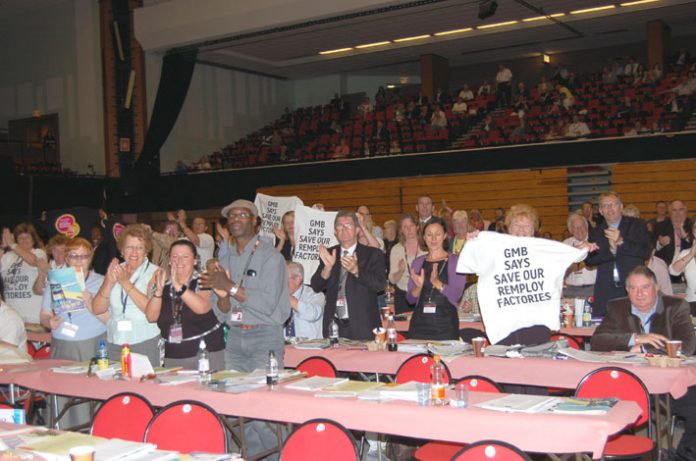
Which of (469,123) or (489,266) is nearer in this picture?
(489,266)

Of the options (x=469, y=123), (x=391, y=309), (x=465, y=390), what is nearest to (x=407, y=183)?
(x=469, y=123)

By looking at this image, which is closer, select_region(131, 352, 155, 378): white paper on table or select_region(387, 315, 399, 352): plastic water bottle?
select_region(131, 352, 155, 378): white paper on table

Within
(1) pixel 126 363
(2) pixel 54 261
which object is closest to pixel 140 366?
(1) pixel 126 363

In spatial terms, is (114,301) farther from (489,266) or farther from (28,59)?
(28,59)

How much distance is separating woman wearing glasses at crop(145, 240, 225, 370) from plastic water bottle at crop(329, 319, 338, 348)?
997mm

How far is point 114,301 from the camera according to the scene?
540 centimetres

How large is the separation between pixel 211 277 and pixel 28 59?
20933mm

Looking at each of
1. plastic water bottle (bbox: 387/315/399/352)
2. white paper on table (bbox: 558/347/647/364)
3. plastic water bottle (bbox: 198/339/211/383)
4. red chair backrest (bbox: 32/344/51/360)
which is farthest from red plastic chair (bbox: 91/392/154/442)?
red chair backrest (bbox: 32/344/51/360)

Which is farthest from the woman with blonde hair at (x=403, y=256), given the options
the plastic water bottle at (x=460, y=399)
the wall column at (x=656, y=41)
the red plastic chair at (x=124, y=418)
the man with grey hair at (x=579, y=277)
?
the wall column at (x=656, y=41)

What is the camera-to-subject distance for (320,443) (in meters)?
3.48

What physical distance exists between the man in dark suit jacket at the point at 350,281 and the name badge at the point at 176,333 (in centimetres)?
130

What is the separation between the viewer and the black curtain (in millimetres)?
20656

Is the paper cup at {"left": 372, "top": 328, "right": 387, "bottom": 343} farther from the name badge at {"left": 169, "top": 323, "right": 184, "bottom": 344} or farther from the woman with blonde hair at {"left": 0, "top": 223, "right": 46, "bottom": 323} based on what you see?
the woman with blonde hair at {"left": 0, "top": 223, "right": 46, "bottom": 323}

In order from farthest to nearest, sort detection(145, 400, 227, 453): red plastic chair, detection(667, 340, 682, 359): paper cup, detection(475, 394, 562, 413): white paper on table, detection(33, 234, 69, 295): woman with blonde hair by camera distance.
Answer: detection(33, 234, 69, 295): woman with blonde hair → detection(667, 340, 682, 359): paper cup → detection(145, 400, 227, 453): red plastic chair → detection(475, 394, 562, 413): white paper on table
